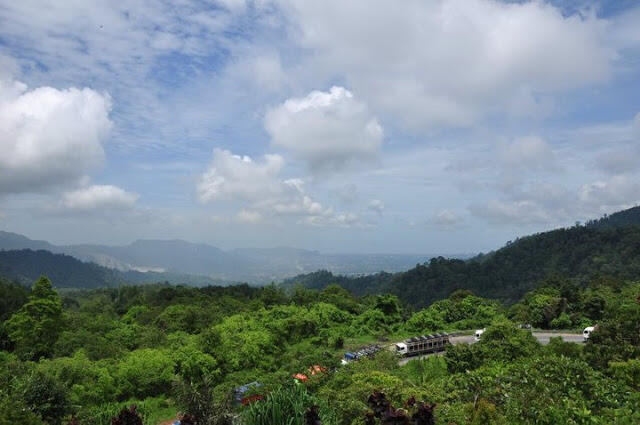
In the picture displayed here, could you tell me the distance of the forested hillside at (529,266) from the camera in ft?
299

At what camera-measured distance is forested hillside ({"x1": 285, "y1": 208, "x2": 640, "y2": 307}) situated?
9119 centimetres

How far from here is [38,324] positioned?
31156 millimetres

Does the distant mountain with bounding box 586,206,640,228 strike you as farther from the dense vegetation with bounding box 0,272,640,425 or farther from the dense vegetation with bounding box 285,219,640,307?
the dense vegetation with bounding box 0,272,640,425

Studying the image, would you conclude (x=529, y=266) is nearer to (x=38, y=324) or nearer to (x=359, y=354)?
(x=359, y=354)

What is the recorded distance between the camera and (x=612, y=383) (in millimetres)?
10656

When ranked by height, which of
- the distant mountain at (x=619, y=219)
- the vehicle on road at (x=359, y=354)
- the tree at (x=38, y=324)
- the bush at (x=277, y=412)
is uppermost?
the distant mountain at (x=619, y=219)

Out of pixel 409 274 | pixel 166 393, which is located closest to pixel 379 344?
pixel 166 393

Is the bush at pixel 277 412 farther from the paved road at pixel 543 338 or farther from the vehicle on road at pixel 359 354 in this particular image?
the paved road at pixel 543 338

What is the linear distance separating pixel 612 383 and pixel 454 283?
9757cm

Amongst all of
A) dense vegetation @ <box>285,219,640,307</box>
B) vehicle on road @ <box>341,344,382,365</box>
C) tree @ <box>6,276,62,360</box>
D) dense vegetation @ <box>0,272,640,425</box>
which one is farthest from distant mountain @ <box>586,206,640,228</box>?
tree @ <box>6,276,62,360</box>

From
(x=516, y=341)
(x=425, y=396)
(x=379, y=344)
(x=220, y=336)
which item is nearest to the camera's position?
(x=425, y=396)

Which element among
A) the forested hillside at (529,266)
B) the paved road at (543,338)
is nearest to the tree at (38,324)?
the paved road at (543,338)

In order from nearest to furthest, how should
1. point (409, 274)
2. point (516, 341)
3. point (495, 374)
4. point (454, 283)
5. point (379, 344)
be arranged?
1. point (495, 374)
2. point (516, 341)
3. point (379, 344)
4. point (454, 283)
5. point (409, 274)

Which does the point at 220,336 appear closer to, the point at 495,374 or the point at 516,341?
the point at 516,341
